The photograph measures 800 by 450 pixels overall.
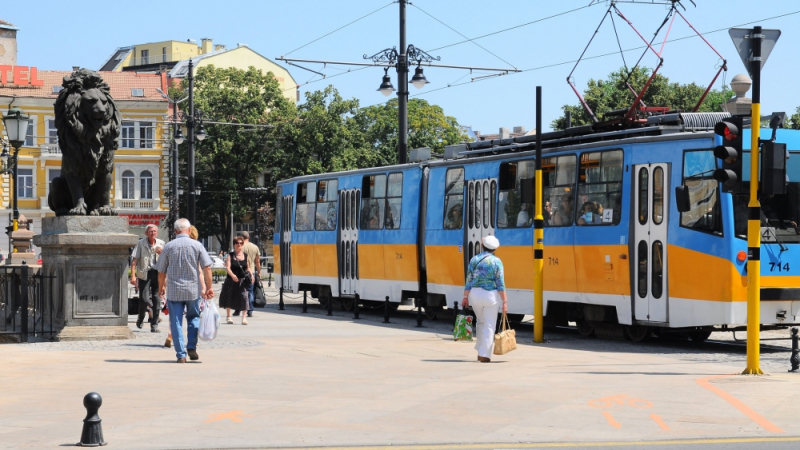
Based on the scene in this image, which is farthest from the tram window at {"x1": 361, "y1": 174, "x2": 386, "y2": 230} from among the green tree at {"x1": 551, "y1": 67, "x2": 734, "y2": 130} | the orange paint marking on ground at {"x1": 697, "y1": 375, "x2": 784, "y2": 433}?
the green tree at {"x1": 551, "y1": 67, "x2": 734, "y2": 130}

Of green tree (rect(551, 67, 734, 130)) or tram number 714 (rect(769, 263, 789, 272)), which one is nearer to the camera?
tram number 714 (rect(769, 263, 789, 272))

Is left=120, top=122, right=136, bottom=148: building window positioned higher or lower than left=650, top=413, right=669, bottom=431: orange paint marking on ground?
higher

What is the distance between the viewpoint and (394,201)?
86.1 feet

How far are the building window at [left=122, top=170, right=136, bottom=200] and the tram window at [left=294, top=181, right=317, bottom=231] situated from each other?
53299 mm

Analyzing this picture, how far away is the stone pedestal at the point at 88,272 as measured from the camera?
1616 cm

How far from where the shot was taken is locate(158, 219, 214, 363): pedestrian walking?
14.2 m

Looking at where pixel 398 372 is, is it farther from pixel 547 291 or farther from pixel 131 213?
pixel 131 213

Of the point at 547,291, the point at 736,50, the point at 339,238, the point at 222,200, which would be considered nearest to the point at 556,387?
the point at 736,50

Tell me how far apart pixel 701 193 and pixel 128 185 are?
68939 mm

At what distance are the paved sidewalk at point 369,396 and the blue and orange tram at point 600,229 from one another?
1185 mm

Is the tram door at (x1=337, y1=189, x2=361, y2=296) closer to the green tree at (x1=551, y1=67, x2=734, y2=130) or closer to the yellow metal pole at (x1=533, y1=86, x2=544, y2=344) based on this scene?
the yellow metal pole at (x1=533, y1=86, x2=544, y2=344)

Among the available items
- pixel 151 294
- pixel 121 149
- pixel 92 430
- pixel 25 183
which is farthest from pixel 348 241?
pixel 121 149

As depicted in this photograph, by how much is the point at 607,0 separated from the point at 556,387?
10.8 meters

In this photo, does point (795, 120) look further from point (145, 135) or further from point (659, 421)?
point (659, 421)
